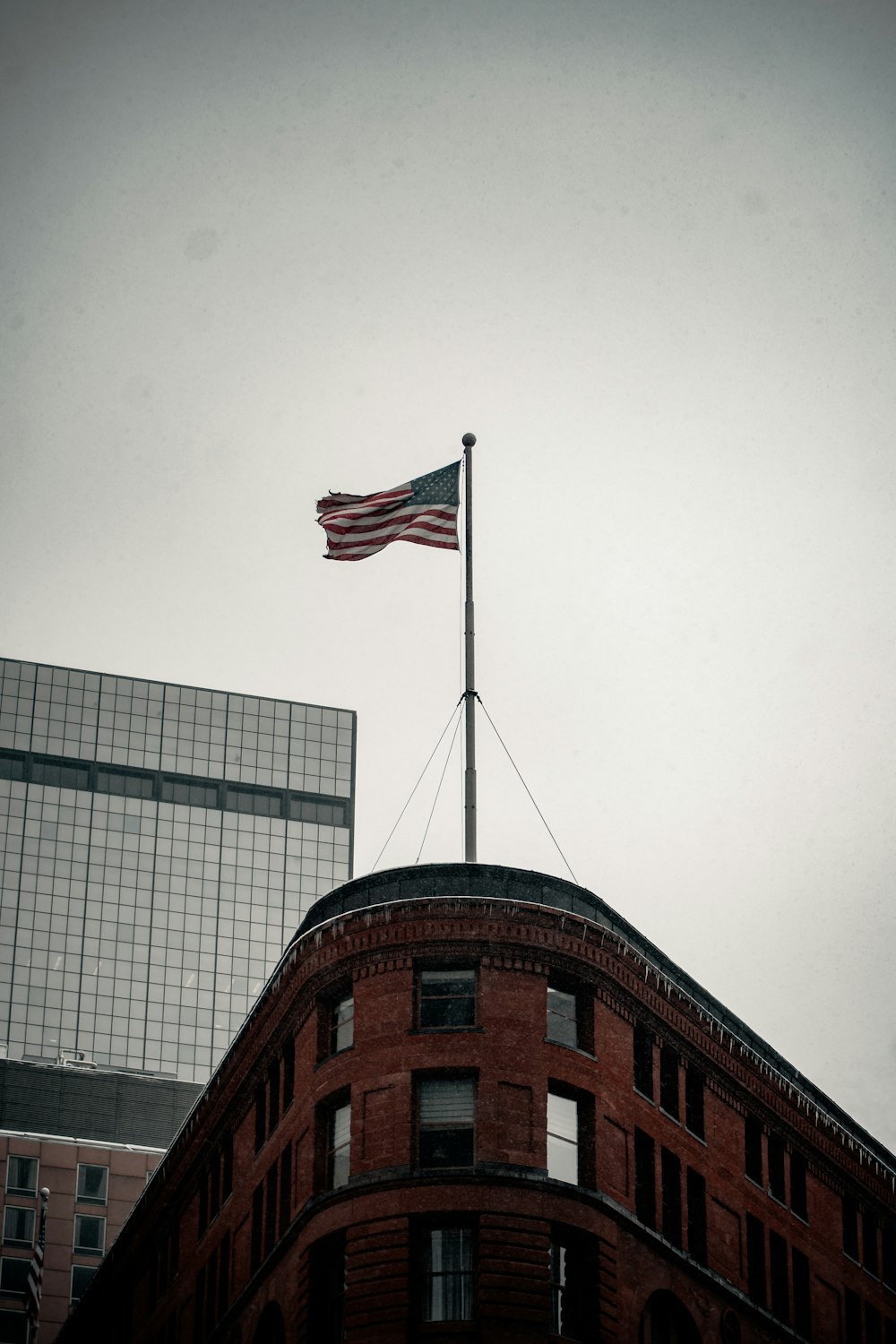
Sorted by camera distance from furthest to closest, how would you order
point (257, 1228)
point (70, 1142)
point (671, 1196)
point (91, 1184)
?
point (70, 1142)
point (91, 1184)
point (257, 1228)
point (671, 1196)

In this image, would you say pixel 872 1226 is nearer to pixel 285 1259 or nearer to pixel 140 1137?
pixel 285 1259

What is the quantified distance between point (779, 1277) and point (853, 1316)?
702 cm

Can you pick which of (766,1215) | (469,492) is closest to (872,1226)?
(766,1215)

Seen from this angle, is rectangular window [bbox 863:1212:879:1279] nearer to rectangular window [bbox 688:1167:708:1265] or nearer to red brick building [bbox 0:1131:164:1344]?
rectangular window [bbox 688:1167:708:1265]

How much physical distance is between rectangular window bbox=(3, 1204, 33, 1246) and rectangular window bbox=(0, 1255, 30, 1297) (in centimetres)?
108

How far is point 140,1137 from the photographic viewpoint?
167875 mm

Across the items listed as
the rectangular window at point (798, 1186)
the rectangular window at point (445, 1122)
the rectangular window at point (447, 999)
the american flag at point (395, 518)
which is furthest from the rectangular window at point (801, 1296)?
the american flag at point (395, 518)

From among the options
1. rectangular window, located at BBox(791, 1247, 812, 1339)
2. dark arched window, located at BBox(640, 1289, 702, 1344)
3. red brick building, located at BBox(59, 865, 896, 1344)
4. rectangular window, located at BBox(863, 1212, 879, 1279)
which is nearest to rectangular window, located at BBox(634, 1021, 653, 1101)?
red brick building, located at BBox(59, 865, 896, 1344)

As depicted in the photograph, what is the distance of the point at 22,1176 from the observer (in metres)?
152

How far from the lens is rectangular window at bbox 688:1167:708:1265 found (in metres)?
75.2

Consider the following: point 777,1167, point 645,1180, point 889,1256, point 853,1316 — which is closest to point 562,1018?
point 645,1180

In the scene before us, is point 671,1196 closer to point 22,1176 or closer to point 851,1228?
point 851,1228

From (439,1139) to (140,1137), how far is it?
4098 inches

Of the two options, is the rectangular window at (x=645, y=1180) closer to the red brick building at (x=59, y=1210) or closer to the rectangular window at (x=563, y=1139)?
the rectangular window at (x=563, y=1139)
